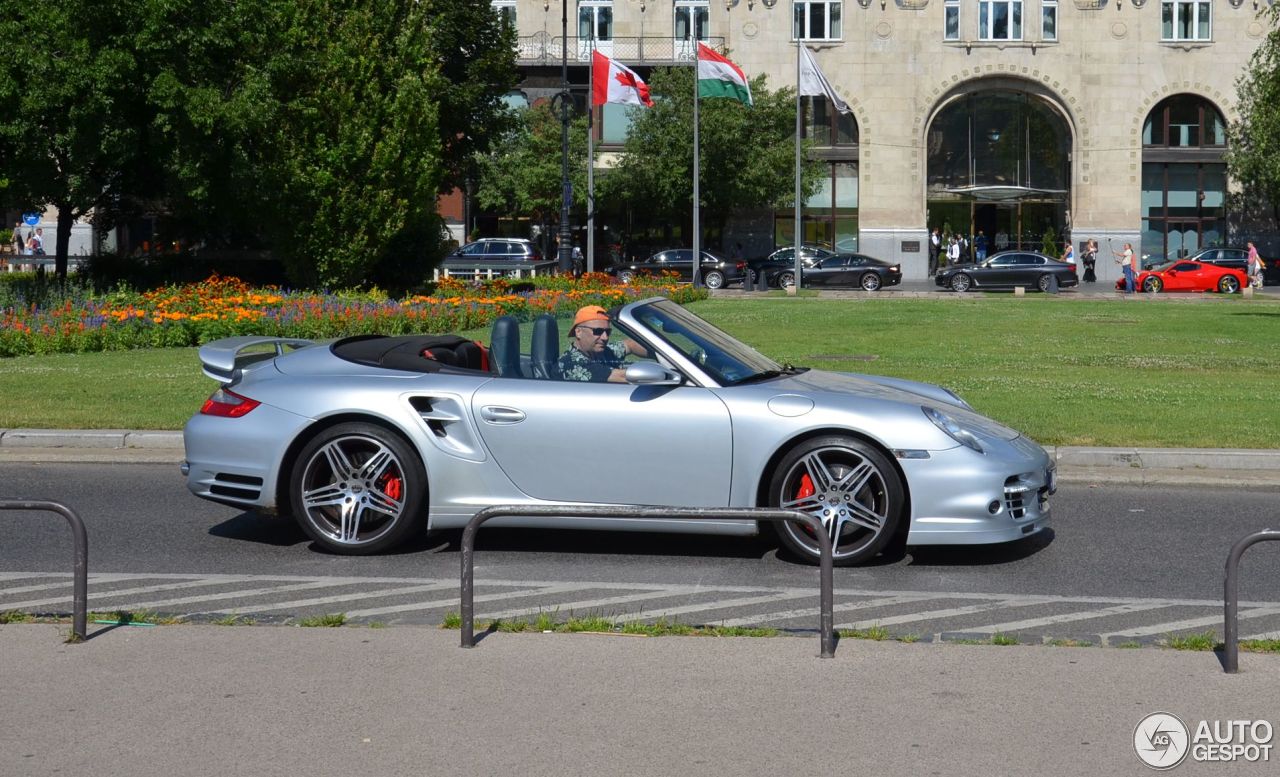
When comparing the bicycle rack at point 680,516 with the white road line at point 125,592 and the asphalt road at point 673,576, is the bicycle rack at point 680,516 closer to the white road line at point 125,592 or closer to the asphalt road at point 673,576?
the asphalt road at point 673,576

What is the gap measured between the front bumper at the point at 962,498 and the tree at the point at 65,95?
21.6 m

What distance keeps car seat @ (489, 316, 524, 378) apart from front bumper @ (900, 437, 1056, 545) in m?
2.16

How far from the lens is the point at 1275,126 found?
55156mm

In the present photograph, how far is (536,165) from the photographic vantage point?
59406 millimetres

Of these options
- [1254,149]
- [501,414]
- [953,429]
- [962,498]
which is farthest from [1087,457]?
[1254,149]

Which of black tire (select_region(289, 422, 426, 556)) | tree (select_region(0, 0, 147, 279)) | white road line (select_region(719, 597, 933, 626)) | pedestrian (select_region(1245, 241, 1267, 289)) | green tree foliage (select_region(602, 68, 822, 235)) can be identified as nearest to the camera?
white road line (select_region(719, 597, 933, 626))

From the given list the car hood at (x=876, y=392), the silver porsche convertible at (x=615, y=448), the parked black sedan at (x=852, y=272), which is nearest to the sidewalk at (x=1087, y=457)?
the car hood at (x=876, y=392)

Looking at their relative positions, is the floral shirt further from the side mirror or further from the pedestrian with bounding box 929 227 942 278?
the pedestrian with bounding box 929 227 942 278

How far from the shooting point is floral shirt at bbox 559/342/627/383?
8070mm

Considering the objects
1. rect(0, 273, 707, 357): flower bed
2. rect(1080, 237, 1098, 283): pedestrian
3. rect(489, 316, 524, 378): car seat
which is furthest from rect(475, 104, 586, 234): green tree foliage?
rect(489, 316, 524, 378): car seat

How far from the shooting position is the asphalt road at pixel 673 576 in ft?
22.0

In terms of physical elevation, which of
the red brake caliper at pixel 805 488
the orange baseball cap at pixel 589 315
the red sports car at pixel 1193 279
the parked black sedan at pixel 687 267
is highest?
the parked black sedan at pixel 687 267

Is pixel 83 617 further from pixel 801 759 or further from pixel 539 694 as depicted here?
pixel 801 759

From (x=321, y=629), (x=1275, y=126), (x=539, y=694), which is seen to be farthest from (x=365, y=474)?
(x=1275, y=126)
